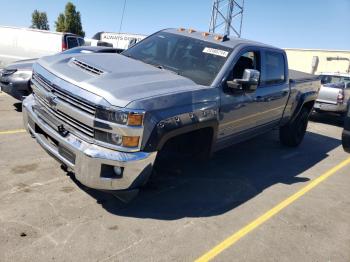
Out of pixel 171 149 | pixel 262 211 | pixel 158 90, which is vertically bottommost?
pixel 262 211

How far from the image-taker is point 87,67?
13.9ft

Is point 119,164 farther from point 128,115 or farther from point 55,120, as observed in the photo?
point 55,120

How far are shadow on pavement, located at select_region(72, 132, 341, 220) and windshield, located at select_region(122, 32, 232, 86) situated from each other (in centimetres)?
141

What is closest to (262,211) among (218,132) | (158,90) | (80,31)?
(218,132)

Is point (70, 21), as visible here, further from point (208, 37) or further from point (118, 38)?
point (208, 37)

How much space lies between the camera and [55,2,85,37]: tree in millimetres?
48344

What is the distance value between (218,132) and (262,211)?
3.56 ft

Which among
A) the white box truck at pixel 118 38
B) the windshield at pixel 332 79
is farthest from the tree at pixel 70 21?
the windshield at pixel 332 79

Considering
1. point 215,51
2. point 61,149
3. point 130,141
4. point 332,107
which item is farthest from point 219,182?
point 332,107

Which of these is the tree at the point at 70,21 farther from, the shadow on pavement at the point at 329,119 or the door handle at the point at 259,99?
the door handle at the point at 259,99

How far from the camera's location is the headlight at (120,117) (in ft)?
11.6

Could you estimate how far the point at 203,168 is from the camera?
585cm

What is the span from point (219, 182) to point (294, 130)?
9.79ft

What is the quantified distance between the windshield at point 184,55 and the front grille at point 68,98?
55.3 inches
